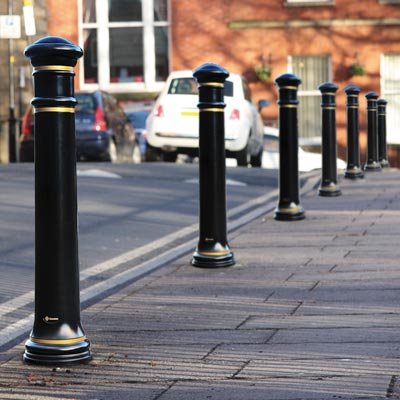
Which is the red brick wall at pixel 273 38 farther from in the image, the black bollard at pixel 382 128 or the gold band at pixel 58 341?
the gold band at pixel 58 341

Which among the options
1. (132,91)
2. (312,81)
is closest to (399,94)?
(312,81)

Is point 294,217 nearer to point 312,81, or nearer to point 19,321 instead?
point 19,321

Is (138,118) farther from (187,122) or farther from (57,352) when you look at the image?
(57,352)

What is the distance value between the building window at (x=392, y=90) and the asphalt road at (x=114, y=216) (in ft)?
52.5

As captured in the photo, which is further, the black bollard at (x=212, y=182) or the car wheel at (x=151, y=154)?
the car wheel at (x=151, y=154)

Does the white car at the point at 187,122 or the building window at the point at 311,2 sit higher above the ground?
the building window at the point at 311,2

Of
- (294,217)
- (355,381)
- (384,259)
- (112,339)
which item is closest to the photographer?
(355,381)

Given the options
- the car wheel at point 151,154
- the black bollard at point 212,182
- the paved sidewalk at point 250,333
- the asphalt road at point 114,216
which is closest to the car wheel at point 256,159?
the car wheel at point 151,154

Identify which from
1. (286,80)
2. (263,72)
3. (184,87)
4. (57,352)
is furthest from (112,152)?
(57,352)

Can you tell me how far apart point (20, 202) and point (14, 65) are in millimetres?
16559

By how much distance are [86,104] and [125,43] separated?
13.5m

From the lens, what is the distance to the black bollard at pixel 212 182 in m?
6.63

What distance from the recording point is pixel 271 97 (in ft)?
102

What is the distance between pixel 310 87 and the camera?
30.6 metres
